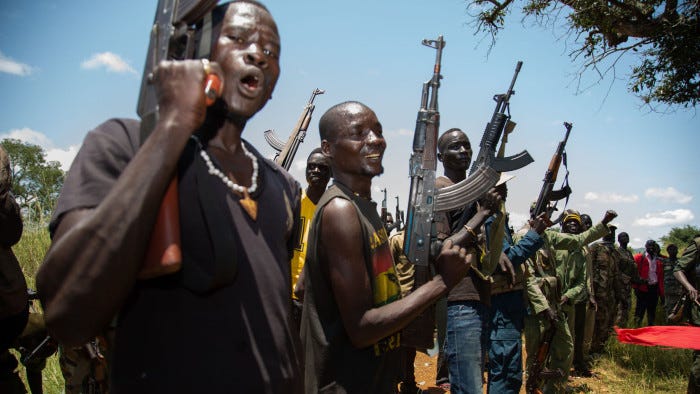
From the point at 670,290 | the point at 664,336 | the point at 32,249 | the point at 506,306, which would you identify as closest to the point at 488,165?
the point at 506,306

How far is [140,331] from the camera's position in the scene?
44.8 inches

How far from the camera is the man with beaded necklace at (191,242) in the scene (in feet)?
3.30

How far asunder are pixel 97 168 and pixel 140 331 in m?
0.38

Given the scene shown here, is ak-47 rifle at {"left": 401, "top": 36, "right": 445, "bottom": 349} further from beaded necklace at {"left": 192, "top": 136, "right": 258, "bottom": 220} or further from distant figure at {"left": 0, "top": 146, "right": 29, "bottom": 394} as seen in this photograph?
distant figure at {"left": 0, "top": 146, "right": 29, "bottom": 394}

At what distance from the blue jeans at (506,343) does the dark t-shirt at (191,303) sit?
3.67 m

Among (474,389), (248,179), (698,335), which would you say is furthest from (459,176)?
(248,179)

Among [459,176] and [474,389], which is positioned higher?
[459,176]

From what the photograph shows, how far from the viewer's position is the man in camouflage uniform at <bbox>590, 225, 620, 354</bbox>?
30.4ft

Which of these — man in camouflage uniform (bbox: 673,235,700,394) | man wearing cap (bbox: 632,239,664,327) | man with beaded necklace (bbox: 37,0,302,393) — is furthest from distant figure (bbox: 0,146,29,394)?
man wearing cap (bbox: 632,239,664,327)

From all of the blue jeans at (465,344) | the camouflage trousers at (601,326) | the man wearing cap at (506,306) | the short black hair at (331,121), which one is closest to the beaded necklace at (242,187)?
the short black hair at (331,121)

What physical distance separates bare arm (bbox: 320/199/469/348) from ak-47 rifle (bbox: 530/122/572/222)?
4.29 metres

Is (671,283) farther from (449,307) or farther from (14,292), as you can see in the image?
(14,292)

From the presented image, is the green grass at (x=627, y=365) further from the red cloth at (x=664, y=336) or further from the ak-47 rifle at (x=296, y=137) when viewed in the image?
the ak-47 rifle at (x=296, y=137)

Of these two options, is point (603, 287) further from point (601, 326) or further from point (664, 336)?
point (664, 336)
